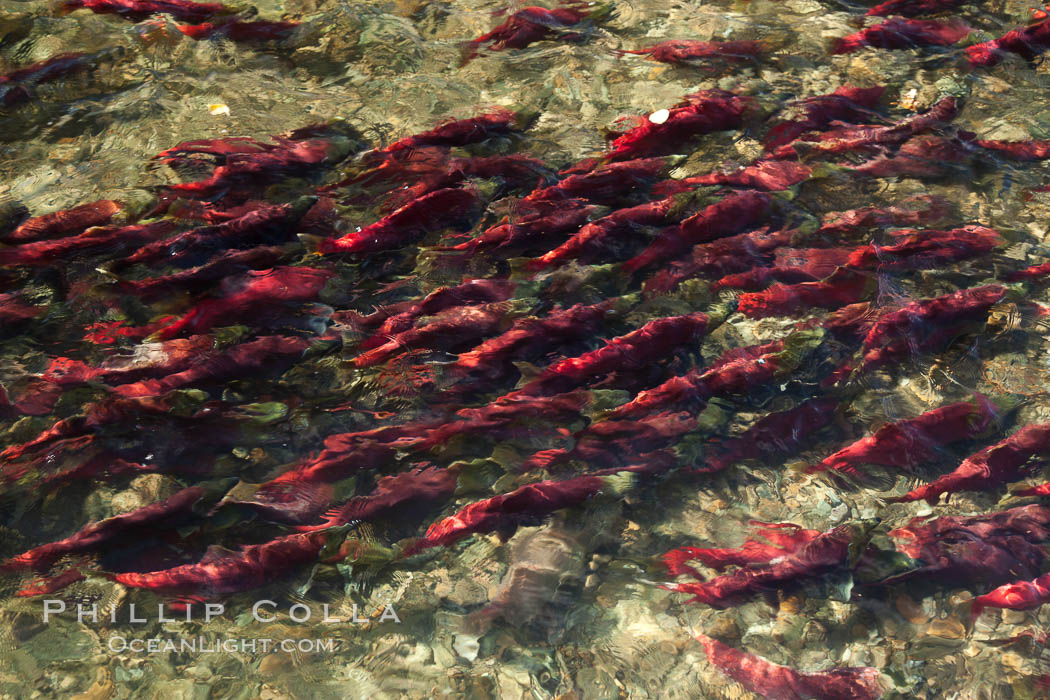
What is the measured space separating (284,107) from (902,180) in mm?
3780

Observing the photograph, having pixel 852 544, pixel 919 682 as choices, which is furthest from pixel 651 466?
pixel 919 682

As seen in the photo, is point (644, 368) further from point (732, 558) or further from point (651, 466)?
point (732, 558)

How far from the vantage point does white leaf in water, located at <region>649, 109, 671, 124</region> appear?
5.17 m

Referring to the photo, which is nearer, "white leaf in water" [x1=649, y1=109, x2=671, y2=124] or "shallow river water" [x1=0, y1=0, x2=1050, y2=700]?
"shallow river water" [x1=0, y1=0, x2=1050, y2=700]

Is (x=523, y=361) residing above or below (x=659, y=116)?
below

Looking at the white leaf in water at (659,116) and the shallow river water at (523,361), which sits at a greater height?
the white leaf in water at (659,116)

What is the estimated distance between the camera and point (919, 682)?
300 cm

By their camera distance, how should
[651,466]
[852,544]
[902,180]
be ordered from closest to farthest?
[852,544], [651,466], [902,180]

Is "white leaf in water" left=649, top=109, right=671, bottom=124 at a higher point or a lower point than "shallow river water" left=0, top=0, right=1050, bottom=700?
higher

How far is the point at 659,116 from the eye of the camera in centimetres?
523

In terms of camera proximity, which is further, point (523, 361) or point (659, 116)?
point (659, 116)

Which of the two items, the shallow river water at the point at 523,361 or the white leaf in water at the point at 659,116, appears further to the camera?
the white leaf in water at the point at 659,116

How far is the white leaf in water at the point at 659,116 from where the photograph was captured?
517cm

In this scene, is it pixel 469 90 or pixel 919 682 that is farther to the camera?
pixel 469 90
